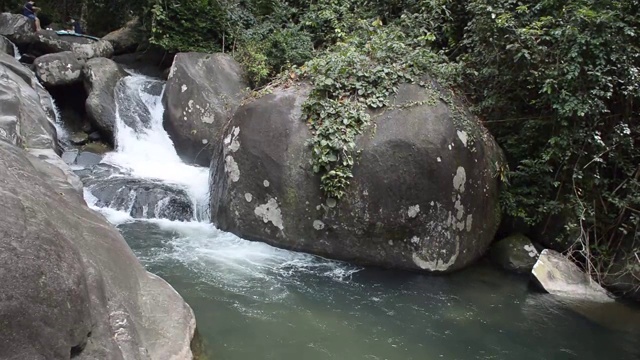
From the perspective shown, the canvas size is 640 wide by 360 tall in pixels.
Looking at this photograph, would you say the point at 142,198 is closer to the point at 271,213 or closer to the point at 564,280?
the point at 271,213

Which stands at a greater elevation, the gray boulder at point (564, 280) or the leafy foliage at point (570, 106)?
the leafy foliage at point (570, 106)

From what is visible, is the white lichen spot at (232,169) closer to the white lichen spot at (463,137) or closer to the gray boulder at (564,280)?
the white lichen spot at (463,137)

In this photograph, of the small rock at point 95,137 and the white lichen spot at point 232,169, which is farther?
the small rock at point 95,137

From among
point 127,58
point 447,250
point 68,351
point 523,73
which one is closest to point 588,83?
point 523,73

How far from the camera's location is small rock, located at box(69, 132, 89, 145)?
416 inches

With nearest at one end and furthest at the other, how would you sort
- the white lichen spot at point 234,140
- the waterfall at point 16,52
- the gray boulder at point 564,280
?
the gray boulder at point 564,280
the white lichen spot at point 234,140
the waterfall at point 16,52

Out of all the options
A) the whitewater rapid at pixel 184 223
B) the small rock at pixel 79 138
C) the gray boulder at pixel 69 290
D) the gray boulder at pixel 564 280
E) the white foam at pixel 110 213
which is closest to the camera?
the gray boulder at pixel 69 290

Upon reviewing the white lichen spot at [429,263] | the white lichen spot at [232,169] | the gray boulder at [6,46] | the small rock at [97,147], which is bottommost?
the white lichen spot at [429,263]

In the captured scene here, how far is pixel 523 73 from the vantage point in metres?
7.96

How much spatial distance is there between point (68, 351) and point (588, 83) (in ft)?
24.1

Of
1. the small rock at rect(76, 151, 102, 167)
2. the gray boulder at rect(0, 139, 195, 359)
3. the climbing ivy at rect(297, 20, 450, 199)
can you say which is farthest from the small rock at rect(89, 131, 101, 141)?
the gray boulder at rect(0, 139, 195, 359)

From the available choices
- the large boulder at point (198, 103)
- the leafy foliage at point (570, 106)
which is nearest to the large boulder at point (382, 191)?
the leafy foliage at point (570, 106)

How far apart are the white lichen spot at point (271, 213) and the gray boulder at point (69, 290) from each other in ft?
8.68

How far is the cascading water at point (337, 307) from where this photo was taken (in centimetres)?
526
